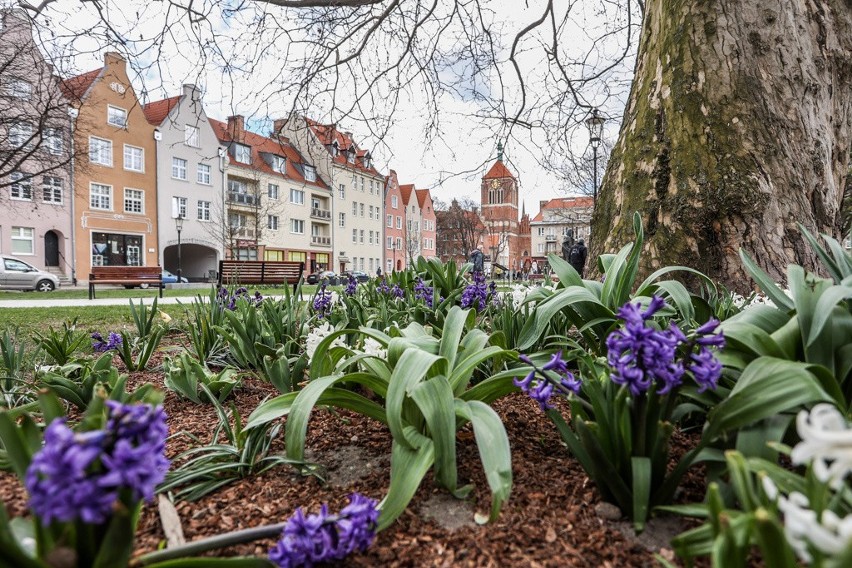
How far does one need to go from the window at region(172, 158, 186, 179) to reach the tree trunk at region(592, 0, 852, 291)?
3422 cm

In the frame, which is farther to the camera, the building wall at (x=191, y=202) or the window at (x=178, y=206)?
Answer: the window at (x=178, y=206)

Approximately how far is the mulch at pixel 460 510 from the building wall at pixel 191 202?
32.8 metres

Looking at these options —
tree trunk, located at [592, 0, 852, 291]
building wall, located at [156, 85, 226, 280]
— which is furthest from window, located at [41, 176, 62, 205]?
tree trunk, located at [592, 0, 852, 291]

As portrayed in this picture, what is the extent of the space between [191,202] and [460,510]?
35.9m

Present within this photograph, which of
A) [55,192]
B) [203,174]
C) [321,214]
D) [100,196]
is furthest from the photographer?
[321,214]

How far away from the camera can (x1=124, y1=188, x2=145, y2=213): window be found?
29.2 m

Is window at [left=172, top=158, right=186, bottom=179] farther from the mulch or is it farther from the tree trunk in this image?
the mulch

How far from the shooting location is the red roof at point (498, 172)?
6730 millimetres

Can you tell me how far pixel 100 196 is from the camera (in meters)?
28.3

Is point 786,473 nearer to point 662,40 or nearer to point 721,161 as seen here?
point 721,161

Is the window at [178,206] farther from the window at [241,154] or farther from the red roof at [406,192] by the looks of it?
the red roof at [406,192]

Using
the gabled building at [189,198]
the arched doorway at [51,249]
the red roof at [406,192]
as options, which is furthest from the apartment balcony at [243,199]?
the red roof at [406,192]

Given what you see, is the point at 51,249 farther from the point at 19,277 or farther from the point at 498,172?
the point at 498,172

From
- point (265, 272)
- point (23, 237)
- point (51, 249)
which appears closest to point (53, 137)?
point (265, 272)
